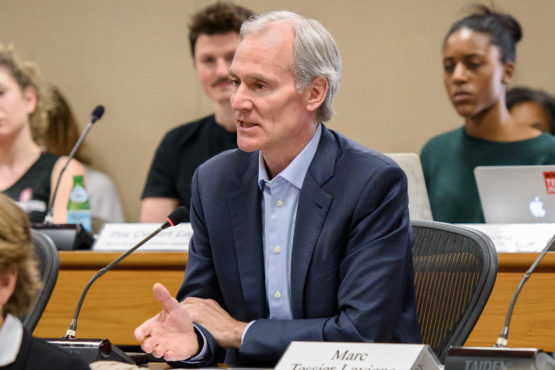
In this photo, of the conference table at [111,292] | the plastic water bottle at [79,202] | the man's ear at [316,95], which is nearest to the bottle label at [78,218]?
→ the plastic water bottle at [79,202]

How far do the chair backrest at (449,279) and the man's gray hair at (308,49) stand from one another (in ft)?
1.31

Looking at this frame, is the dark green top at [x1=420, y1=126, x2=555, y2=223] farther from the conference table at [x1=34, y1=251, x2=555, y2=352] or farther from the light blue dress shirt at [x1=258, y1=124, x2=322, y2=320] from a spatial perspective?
the light blue dress shirt at [x1=258, y1=124, x2=322, y2=320]

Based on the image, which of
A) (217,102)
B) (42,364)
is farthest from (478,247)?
(217,102)

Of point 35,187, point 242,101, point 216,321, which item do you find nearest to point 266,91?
point 242,101

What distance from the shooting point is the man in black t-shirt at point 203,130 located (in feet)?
10.5

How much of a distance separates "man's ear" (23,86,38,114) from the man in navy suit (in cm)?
175

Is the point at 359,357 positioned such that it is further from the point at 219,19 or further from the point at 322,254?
the point at 219,19

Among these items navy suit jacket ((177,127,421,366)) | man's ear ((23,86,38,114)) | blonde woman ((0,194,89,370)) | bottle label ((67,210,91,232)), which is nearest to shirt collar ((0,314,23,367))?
blonde woman ((0,194,89,370))

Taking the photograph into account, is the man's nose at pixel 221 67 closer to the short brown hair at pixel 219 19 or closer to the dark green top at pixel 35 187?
the short brown hair at pixel 219 19

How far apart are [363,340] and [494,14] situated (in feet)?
7.98

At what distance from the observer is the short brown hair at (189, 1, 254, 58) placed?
126 inches

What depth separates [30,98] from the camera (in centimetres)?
336

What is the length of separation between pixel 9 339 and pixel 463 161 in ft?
8.29

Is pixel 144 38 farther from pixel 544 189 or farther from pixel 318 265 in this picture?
pixel 318 265
